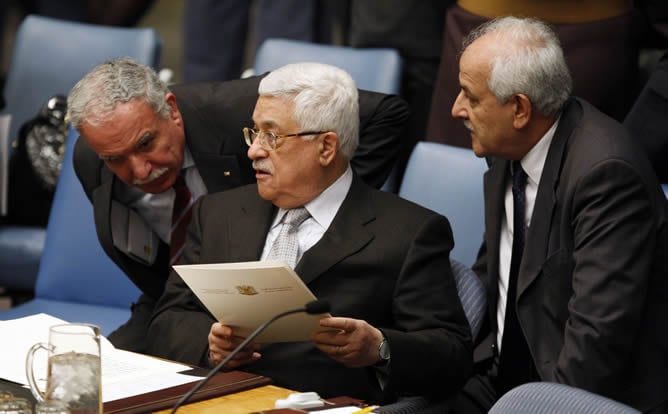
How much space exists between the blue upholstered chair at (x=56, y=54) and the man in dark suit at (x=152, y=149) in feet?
4.26

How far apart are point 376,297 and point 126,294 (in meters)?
1.39

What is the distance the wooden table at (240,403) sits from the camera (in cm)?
210

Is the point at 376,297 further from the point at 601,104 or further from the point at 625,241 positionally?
the point at 601,104

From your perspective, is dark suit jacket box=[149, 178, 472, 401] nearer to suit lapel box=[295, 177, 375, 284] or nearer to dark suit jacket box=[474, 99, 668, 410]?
suit lapel box=[295, 177, 375, 284]

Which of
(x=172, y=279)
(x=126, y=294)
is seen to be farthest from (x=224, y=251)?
(x=126, y=294)

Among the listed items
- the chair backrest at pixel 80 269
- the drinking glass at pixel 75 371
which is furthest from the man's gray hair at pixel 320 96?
the chair backrest at pixel 80 269

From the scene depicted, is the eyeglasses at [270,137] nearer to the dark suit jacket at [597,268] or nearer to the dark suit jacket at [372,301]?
the dark suit jacket at [372,301]

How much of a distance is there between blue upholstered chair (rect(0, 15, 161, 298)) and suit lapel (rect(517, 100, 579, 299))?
7.27 feet

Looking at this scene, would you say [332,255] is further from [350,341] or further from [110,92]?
[110,92]

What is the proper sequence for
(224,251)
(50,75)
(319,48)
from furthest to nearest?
(50,75) → (319,48) → (224,251)

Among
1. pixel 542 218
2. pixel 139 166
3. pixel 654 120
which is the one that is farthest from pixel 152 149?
pixel 654 120

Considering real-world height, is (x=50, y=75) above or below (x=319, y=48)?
below

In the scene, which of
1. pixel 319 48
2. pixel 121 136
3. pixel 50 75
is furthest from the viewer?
pixel 50 75

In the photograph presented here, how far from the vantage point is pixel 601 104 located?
3.73 meters
